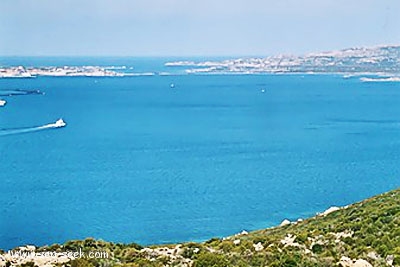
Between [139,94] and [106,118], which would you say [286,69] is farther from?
[106,118]

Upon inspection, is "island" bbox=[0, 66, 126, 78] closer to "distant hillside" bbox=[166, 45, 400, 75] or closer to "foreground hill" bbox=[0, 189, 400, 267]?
"distant hillside" bbox=[166, 45, 400, 75]

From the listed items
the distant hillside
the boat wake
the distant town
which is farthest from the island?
the boat wake

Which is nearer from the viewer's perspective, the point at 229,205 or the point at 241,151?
the point at 229,205

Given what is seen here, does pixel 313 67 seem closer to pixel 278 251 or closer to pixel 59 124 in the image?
pixel 59 124

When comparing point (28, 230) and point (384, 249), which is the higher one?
point (28, 230)

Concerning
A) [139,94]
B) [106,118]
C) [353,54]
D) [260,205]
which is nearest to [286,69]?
[353,54]

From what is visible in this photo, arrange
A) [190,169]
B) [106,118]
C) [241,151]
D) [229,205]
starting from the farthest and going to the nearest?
[106,118], [241,151], [190,169], [229,205]

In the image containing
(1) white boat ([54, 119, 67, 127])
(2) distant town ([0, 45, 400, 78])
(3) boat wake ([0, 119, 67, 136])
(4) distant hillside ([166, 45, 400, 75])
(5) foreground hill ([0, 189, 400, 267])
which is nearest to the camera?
(5) foreground hill ([0, 189, 400, 267])
